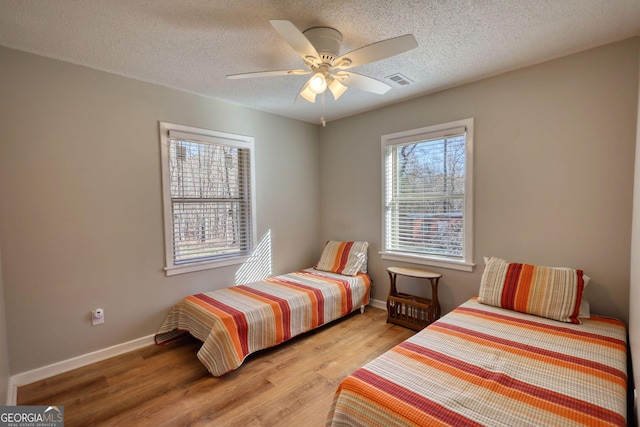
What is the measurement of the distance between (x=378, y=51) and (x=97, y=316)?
305 centimetres

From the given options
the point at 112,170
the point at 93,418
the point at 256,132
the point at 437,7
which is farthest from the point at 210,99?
the point at 93,418

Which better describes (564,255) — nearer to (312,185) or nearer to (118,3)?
(312,185)

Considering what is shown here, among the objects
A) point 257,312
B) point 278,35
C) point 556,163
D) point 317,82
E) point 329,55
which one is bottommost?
point 257,312

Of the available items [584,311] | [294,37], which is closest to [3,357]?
[294,37]

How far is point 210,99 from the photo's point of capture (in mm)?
3164

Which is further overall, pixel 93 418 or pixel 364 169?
pixel 364 169

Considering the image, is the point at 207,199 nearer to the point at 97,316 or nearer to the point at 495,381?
the point at 97,316

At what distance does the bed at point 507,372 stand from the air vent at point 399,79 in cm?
208

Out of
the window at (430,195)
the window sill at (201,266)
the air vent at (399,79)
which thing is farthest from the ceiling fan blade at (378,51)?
the window sill at (201,266)

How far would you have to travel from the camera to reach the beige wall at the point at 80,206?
2.16 m

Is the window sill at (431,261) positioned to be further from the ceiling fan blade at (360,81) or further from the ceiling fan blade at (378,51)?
the ceiling fan blade at (378,51)

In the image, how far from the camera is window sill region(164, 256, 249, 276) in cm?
292

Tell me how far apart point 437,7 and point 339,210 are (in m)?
2.72

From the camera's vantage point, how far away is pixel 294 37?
1586mm
